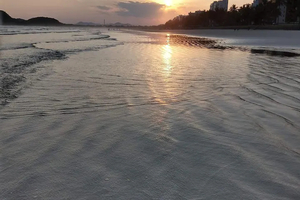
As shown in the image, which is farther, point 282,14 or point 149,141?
point 282,14

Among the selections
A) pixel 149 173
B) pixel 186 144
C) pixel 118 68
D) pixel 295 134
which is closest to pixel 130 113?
pixel 186 144

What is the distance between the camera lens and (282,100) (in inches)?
237

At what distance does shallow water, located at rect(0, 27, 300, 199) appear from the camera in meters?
2.65

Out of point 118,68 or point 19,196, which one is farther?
point 118,68

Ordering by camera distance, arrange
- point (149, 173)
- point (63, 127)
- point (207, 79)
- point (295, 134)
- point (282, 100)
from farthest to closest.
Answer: point (207, 79) → point (282, 100) → point (63, 127) → point (295, 134) → point (149, 173)

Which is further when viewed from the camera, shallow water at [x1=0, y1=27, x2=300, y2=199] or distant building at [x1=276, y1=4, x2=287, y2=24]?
distant building at [x1=276, y1=4, x2=287, y2=24]

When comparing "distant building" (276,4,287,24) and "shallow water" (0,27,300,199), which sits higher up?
"distant building" (276,4,287,24)

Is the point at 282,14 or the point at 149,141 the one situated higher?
the point at 282,14

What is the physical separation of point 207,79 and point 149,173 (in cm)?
623

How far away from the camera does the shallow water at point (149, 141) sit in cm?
265

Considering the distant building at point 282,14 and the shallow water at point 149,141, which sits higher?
the distant building at point 282,14

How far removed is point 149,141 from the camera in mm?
3807

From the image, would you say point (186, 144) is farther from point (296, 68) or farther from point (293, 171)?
point (296, 68)

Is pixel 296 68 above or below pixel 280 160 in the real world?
above
